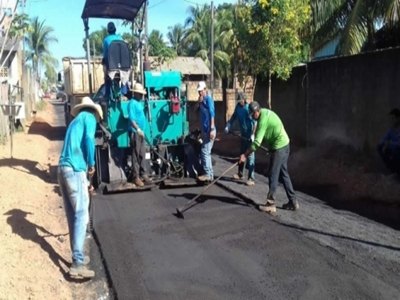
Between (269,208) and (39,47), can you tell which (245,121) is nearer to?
(269,208)

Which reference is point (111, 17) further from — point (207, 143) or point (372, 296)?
point (372, 296)

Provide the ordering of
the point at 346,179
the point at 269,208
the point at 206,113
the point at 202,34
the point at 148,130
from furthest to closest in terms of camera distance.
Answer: the point at 202,34 → the point at 148,130 → the point at 346,179 → the point at 206,113 → the point at 269,208

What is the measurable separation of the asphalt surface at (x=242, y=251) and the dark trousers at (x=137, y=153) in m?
0.94

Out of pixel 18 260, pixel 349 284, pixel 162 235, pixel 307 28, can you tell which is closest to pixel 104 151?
pixel 162 235

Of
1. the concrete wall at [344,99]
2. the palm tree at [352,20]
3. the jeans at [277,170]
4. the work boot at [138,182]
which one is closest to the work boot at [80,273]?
the jeans at [277,170]

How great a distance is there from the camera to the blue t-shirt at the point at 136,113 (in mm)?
9156

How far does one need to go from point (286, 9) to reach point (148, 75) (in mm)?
5032

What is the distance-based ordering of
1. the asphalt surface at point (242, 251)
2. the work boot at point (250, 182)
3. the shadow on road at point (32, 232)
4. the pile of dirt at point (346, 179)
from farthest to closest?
1. the work boot at point (250, 182)
2. the pile of dirt at point (346, 179)
3. the shadow on road at point (32, 232)
4. the asphalt surface at point (242, 251)

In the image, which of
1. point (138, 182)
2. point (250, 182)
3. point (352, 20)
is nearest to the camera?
point (138, 182)

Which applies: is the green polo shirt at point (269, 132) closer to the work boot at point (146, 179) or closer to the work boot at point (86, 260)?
the work boot at point (146, 179)

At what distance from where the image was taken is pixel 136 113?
9203 mm

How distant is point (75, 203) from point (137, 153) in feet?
13.0

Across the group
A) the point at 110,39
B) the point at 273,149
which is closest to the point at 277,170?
the point at 273,149

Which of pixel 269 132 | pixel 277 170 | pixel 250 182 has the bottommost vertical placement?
pixel 250 182
